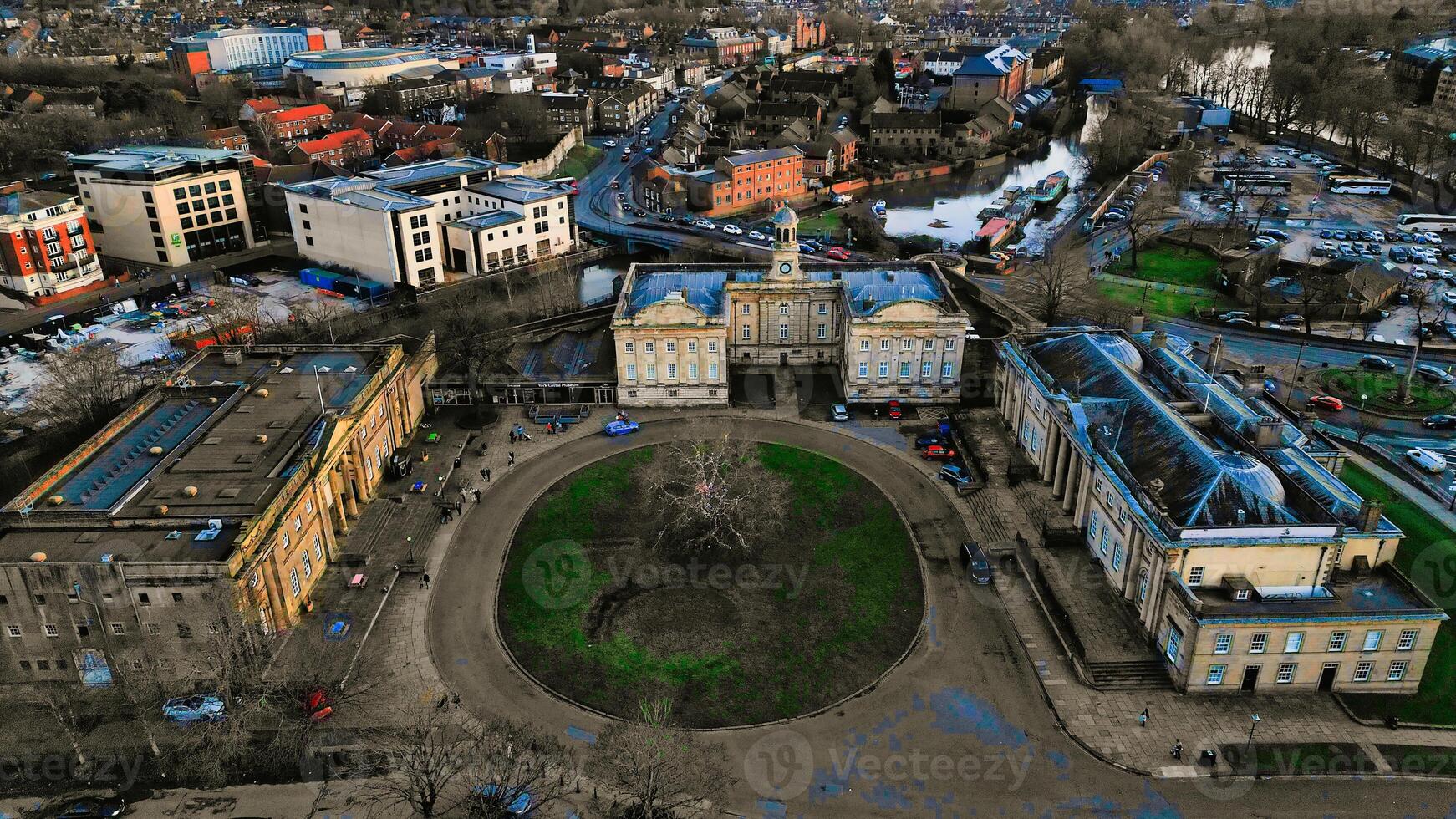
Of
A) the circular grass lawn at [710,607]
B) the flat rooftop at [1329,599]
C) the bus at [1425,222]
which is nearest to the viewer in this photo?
the flat rooftop at [1329,599]

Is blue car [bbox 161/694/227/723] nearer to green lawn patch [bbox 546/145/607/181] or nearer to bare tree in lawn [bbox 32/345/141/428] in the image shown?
bare tree in lawn [bbox 32/345/141/428]

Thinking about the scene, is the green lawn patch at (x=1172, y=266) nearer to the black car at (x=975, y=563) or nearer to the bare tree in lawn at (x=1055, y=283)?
the bare tree in lawn at (x=1055, y=283)

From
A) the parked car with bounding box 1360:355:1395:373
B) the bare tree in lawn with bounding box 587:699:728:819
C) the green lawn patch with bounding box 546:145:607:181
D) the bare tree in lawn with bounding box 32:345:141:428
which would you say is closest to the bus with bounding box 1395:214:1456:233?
the parked car with bounding box 1360:355:1395:373

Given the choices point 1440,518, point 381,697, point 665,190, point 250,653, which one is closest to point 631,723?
point 381,697

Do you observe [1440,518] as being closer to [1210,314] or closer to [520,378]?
[1210,314]

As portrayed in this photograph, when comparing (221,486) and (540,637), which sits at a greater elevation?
(221,486)

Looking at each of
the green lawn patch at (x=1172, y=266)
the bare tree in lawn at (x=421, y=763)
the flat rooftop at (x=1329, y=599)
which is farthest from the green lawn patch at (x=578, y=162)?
the flat rooftop at (x=1329, y=599)

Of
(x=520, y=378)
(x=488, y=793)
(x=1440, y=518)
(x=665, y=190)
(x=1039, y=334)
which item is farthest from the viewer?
(x=665, y=190)
